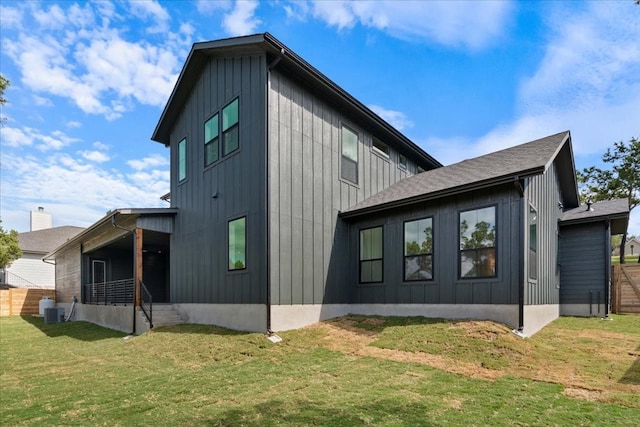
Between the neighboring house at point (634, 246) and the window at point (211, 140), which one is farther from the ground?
the window at point (211, 140)

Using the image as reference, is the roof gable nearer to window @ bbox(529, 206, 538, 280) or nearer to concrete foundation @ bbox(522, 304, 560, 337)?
window @ bbox(529, 206, 538, 280)

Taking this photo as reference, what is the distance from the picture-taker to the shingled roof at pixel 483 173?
8258mm

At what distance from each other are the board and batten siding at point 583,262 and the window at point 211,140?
11.4m

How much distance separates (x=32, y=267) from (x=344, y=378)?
1296 inches

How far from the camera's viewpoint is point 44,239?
3169cm

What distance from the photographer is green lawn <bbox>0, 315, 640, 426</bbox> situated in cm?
A: 427

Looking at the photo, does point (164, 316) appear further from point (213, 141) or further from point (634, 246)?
point (634, 246)

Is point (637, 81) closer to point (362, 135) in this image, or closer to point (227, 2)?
point (362, 135)

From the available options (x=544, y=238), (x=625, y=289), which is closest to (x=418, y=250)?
(x=544, y=238)

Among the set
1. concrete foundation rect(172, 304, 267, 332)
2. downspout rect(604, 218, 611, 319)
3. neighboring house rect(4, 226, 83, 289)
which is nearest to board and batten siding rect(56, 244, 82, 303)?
neighboring house rect(4, 226, 83, 289)

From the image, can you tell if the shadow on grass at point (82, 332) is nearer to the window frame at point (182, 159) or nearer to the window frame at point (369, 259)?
the window frame at point (182, 159)

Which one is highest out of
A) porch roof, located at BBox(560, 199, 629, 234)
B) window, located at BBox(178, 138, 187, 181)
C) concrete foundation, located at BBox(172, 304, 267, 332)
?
window, located at BBox(178, 138, 187, 181)

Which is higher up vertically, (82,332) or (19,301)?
(82,332)

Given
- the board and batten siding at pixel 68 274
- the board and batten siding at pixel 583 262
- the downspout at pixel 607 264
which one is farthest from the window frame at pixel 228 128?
the board and batten siding at pixel 68 274
